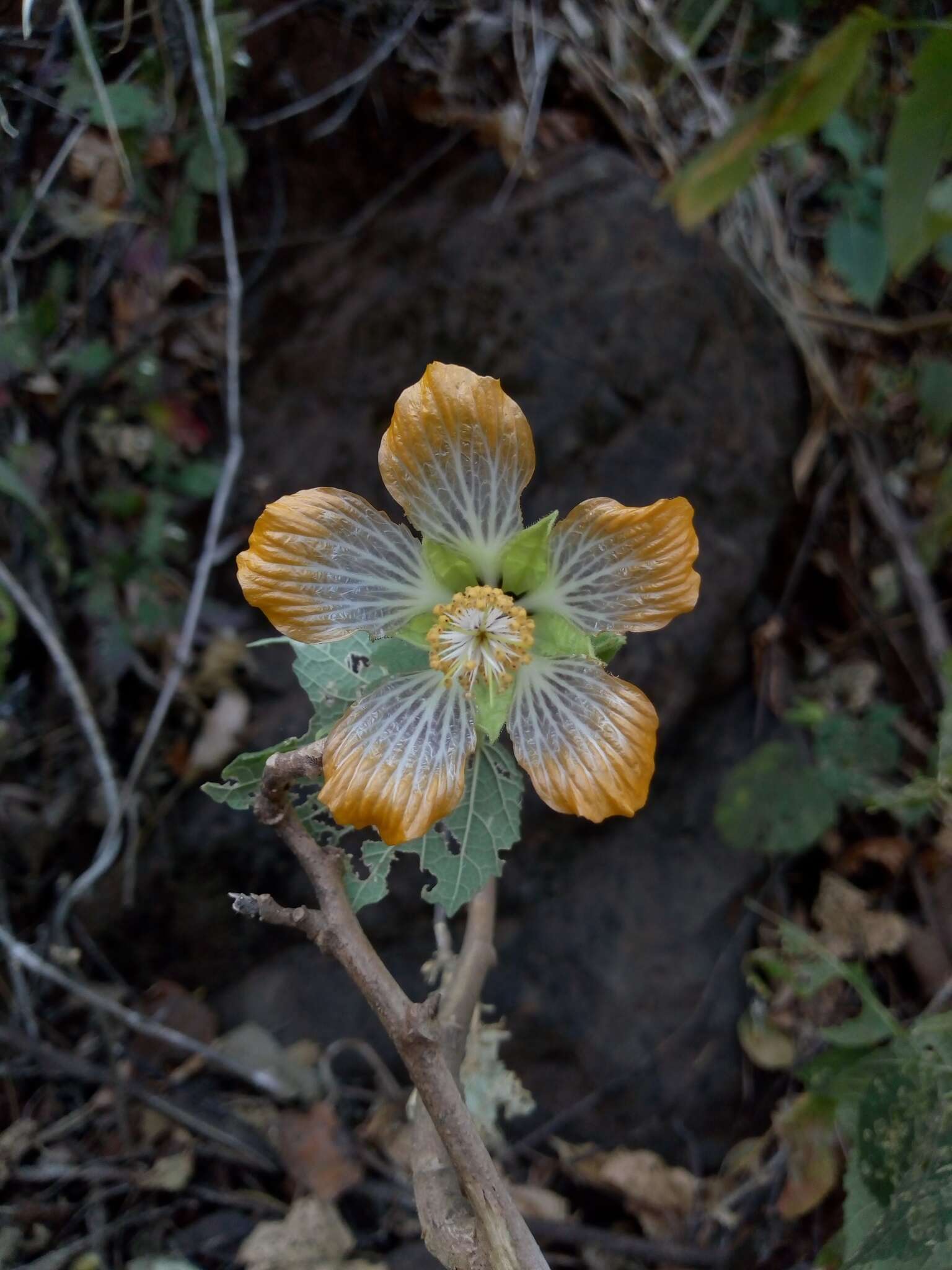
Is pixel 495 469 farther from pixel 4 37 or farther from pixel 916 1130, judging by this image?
pixel 4 37

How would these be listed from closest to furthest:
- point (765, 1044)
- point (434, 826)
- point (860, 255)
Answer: point (434, 826) → point (765, 1044) → point (860, 255)

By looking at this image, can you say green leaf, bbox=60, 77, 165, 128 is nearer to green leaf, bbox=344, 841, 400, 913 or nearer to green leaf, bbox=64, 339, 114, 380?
green leaf, bbox=64, 339, 114, 380

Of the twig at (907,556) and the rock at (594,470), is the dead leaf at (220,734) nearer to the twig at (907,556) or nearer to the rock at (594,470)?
the rock at (594,470)

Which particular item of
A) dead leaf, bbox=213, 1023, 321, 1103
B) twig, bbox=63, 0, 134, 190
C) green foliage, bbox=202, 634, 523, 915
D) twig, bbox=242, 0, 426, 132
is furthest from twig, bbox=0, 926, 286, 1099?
twig, bbox=242, 0, 426, 132

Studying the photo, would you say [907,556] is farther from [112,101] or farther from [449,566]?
[112,101]

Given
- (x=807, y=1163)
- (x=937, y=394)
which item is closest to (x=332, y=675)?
(x=807, y=1163)

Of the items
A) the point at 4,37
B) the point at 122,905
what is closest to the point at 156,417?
the point at 4,37
